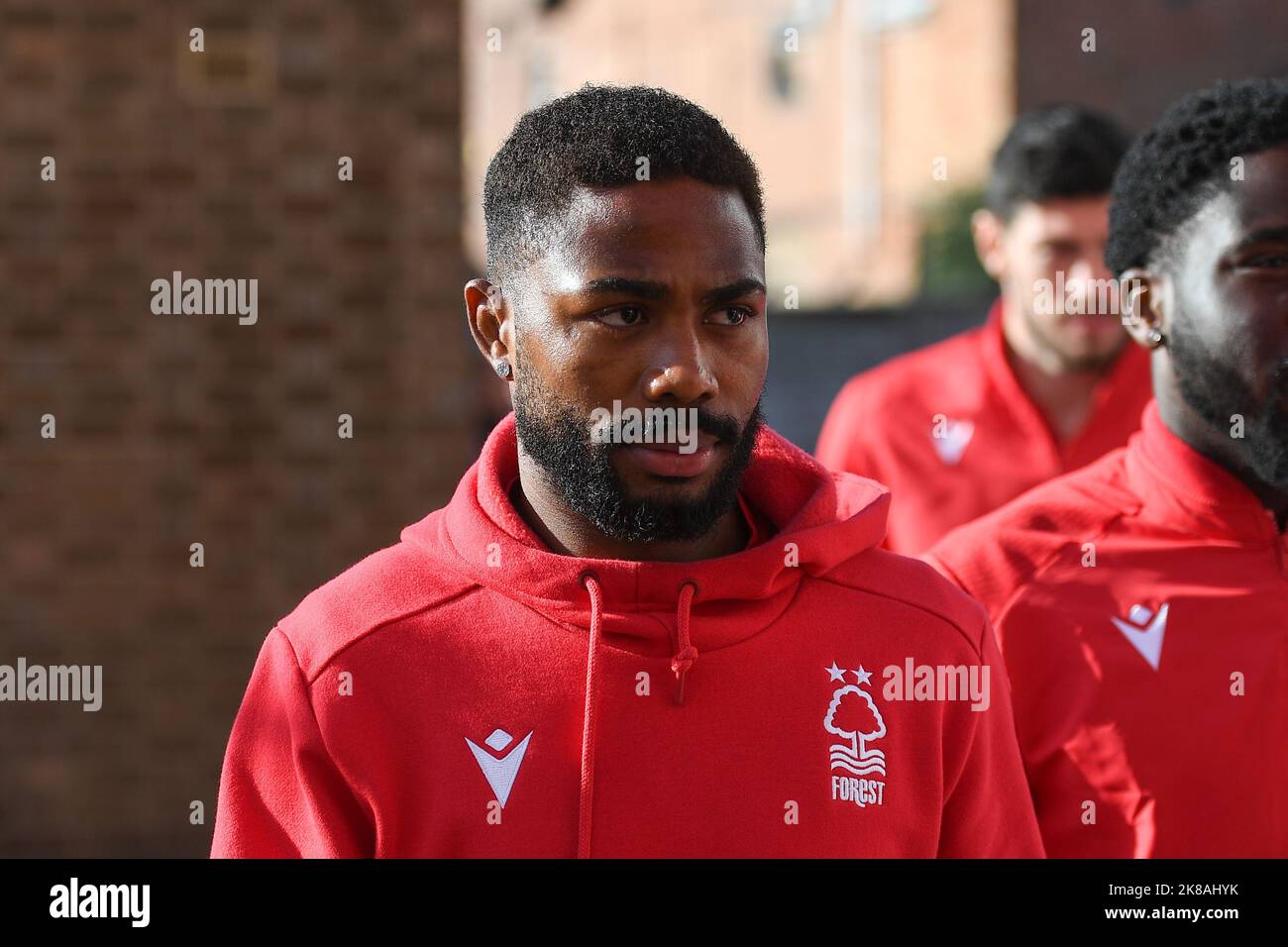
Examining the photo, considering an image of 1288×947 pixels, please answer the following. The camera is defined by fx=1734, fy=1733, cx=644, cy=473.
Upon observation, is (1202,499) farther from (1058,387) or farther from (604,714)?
(1058,387)

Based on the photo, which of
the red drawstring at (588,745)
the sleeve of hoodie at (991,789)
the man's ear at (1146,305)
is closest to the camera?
the red drawstring at (588,745)

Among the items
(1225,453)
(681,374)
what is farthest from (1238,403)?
(681,374)

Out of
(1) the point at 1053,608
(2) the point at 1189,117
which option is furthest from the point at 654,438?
(2) the point at 1189,117

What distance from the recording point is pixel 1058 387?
475cm

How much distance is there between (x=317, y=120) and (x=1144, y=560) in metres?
3.79

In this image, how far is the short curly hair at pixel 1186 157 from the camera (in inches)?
116

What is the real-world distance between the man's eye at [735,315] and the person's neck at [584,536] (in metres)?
0.28

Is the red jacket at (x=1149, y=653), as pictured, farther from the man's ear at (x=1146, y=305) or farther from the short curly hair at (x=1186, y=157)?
the short curly hair at (x=1186, y=157)

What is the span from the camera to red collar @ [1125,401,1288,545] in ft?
9.55

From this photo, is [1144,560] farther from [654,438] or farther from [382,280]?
[382,280]

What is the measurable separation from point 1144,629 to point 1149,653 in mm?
43

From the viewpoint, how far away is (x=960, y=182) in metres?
20.5

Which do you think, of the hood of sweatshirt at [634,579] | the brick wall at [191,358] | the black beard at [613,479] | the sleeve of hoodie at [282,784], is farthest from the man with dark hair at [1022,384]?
the sleeve of hoodie at [282,784]
